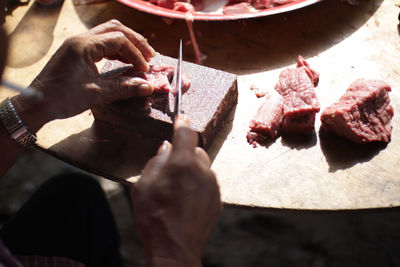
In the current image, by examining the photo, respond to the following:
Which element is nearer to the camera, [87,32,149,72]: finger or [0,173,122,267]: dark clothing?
[87,32,149,72]: finger

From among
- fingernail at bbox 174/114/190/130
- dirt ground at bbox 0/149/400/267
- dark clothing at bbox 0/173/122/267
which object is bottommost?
dirt ground at bbox 0/149/400/267

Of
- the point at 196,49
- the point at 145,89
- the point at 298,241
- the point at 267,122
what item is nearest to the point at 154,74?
Answer: the point at 145,89

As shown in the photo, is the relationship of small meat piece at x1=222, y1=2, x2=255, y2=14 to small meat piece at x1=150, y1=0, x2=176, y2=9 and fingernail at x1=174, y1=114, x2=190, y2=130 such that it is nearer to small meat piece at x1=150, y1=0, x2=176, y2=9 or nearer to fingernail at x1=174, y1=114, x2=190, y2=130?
small meat piece at x1=150, y1=0, x2=176, y2=9

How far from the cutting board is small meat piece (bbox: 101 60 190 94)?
0.29 meters

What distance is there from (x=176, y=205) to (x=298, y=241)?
1859 mm

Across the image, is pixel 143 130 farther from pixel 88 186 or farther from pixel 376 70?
pixel 376 70

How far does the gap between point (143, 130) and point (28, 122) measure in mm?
548

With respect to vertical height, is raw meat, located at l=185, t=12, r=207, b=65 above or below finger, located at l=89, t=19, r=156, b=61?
below

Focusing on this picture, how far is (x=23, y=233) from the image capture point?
200 cm

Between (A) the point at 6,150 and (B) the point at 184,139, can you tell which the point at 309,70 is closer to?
(B) the point at 184,139

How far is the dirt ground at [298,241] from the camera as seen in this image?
9.38 feet

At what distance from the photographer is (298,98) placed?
196 centimetres

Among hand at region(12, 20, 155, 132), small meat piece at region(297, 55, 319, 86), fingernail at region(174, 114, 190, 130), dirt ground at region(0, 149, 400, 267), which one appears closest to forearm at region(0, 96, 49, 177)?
hand at region(12, 20, 155, 132)

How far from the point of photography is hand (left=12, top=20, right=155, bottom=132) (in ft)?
5.80
